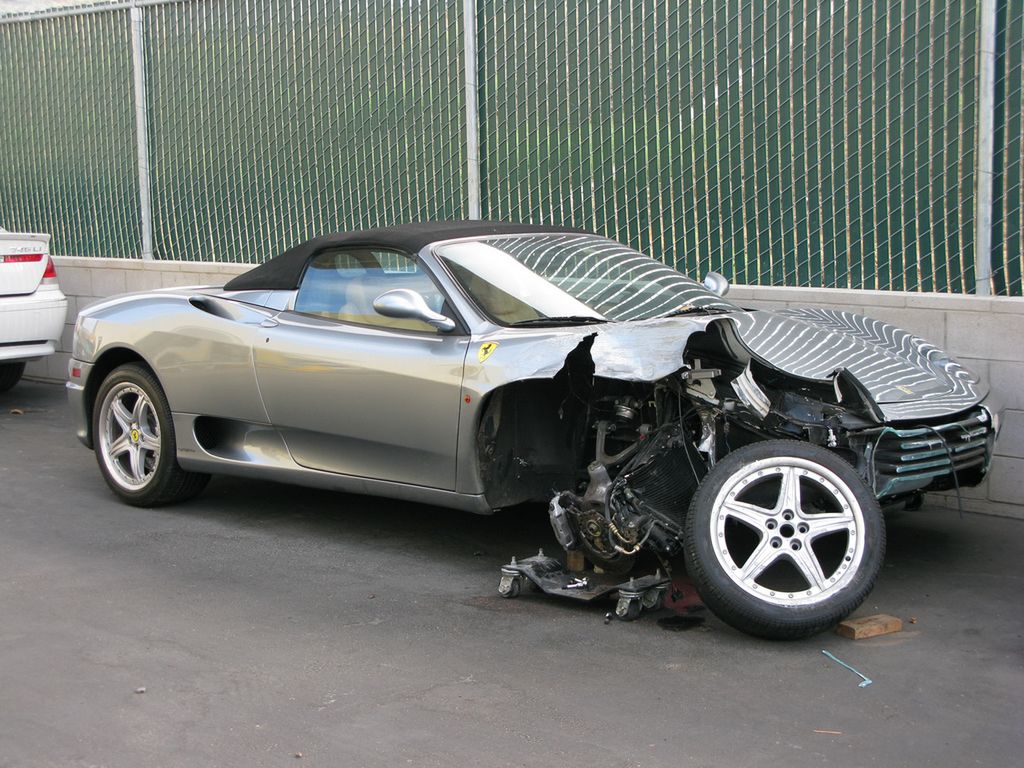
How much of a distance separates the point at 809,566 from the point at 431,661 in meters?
1.50

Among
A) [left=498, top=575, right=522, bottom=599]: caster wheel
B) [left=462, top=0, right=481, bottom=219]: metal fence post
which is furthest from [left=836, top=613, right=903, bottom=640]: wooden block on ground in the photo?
[left=462, top=0, right=481, bottom=219]: metal fence post

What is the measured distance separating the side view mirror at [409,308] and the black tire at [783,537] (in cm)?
144

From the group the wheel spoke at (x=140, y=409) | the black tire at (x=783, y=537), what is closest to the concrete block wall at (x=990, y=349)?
the black tire at (x=783, y=537)

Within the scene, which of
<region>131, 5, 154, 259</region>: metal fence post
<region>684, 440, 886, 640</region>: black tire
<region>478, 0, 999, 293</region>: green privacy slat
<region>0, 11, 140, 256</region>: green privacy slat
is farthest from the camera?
<region>0, 11, 140, 256</region>: green privacy slat

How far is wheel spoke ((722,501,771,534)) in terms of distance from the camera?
497cm

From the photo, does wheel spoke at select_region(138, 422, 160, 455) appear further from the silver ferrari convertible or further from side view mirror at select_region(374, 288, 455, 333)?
side view mirror at select_region(374, 288, 455, 333)

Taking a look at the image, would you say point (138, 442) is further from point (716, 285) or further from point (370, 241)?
point (716, 285)

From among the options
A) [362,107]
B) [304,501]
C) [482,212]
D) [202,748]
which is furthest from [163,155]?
[202,748]

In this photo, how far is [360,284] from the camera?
20.7 feet

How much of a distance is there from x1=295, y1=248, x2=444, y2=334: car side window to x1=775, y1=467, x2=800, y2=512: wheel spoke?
1.83 m

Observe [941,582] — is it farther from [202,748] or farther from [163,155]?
[163,155]

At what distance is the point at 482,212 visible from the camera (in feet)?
30.7

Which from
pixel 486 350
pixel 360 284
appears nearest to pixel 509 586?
pixel 486 350

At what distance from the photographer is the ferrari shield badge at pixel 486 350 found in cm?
557
